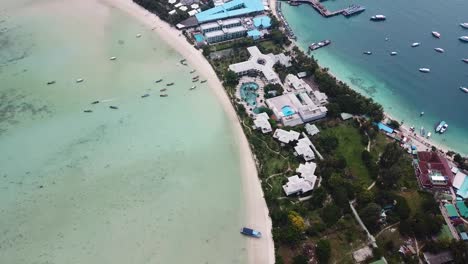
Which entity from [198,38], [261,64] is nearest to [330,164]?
[261,64]

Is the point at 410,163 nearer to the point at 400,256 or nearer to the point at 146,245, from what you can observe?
the point at 400,256

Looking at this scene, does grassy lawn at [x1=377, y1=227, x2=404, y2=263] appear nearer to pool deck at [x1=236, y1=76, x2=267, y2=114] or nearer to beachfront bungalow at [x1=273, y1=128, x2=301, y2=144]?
beachfront bungalow at [x1=273, y1=128, x2=301, y2=144]

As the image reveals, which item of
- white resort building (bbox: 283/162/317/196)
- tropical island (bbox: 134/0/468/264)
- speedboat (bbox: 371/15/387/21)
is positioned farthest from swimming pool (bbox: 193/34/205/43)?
speedboat (bbox: 371/15/387/21)

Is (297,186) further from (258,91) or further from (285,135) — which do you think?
(258,91)

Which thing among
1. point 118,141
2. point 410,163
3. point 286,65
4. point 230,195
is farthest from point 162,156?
point 410,163

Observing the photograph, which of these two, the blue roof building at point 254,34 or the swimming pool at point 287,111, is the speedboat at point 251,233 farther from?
the blue roof building at point 254,34

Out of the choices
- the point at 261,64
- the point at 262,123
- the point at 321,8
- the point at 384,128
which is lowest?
the point at 384,128

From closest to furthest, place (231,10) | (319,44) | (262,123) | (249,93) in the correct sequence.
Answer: (262,123) < (249,93) < (319,44) < (231,10)
